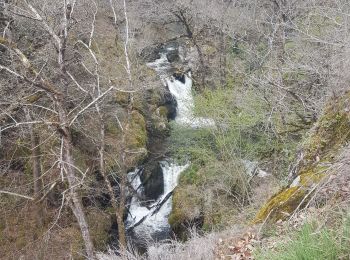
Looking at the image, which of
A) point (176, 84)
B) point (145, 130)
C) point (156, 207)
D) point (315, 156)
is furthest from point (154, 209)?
point (315, 156)

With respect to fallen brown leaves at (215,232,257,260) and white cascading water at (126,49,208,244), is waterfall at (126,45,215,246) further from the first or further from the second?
fallen brown leaves at (215,232,257,260)

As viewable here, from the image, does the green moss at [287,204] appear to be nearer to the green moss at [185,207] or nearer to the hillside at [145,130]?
the hillside at [145,130]

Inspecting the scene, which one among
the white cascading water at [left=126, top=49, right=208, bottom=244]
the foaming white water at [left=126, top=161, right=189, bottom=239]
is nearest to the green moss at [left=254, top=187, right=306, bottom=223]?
the white cascading water at [left=126, top=49, right=208, bottom=244]

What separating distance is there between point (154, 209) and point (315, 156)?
9467 millimetres

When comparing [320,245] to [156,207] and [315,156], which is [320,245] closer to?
[315,156]

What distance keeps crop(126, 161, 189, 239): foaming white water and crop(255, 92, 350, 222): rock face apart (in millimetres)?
8343

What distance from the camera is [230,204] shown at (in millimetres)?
12328

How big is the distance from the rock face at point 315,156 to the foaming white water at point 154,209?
8.34m

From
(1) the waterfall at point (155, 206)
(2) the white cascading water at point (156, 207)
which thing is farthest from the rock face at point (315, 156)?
(2) the white cascading water at point (156, 207)

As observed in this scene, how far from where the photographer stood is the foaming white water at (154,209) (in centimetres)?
1334

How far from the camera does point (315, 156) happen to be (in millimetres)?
5383

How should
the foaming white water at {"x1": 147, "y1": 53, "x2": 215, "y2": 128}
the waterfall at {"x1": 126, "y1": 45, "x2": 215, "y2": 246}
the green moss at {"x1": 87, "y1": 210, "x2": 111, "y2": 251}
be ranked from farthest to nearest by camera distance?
the foaming white water at {"x1": 147, "y1": 53, "x2": 215, "y2": 128} < the waterfall at {"x1": 126, "y1": 45, "x2": 215, "y2": 246} < the green moss at {"x1": 87, "y1": 210, "x2": 111, "y2": 251}

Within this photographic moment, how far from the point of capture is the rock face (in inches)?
179

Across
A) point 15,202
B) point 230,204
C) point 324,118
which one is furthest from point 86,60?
point 324,118
